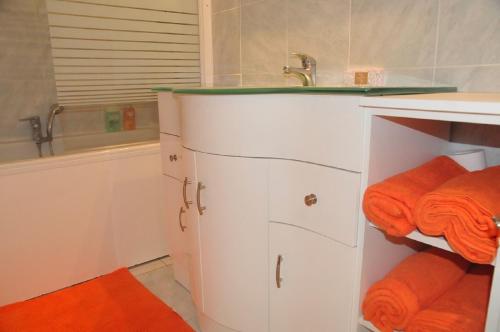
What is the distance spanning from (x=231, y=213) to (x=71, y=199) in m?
1.01

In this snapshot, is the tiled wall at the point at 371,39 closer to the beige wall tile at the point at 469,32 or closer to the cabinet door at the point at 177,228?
the beige wall tile at the point at 469,32

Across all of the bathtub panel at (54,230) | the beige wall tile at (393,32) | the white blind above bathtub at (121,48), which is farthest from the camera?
the white blind above bathtub at (121,48)

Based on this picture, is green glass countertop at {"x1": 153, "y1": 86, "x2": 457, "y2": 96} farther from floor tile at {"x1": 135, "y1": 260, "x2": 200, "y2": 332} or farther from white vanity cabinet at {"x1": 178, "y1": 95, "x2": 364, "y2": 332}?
floor tile at {"x1": 135, "y1": 260, "x2": 200, "y2": 332}

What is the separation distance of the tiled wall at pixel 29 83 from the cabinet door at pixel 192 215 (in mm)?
918

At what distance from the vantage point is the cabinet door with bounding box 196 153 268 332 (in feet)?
3.55

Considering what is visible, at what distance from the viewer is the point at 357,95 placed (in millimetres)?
816

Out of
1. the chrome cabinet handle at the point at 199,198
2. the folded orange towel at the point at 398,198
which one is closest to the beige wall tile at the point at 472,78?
the folded orange towel at the point at 398,198

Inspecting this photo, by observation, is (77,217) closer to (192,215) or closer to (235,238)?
(192,215)

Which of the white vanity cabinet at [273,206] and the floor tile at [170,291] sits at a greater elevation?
the white vanity cabinet at [273,206]

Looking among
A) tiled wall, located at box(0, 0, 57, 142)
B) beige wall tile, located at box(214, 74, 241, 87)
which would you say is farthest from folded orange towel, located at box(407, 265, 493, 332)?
tiled wall, located at box(0, 0, 57, 142)

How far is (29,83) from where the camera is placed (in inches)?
79.7

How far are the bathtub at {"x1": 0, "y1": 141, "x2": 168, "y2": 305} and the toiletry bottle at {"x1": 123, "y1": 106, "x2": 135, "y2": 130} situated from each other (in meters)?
0.28

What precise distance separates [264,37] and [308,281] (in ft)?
3.81

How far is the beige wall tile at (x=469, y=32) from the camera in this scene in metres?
0.98
